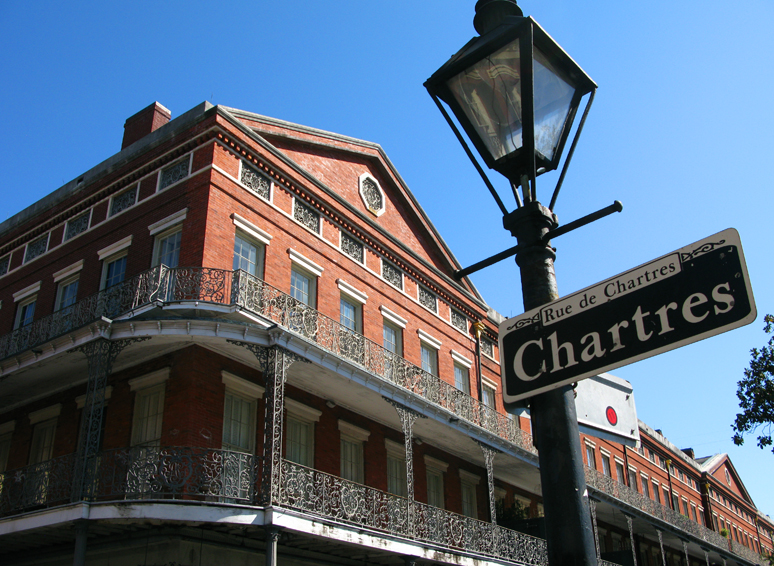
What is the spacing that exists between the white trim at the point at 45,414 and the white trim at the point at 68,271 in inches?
146

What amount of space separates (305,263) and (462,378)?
8619mm

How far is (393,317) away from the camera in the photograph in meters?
20.8

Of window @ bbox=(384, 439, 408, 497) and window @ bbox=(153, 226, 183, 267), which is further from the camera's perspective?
window @ bbox=(384, 439, 408, 497)

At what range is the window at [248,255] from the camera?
1603 cm

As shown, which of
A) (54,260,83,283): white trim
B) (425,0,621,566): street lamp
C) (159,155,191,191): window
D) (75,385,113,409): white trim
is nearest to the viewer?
(425,0,621,566): street lamp

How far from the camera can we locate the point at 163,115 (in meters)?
20.3

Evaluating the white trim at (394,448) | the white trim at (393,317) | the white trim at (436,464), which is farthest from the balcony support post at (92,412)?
the white trim at (436,464)

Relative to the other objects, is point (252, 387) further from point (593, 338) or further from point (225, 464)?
point (593, 338)

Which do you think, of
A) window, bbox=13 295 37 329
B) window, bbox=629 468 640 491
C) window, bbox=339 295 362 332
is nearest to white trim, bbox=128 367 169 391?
window, bbox=339 295 362 332

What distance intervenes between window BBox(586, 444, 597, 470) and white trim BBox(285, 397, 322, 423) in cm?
1835

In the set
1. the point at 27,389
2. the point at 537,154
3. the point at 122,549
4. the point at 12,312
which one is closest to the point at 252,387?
the point at 122,549

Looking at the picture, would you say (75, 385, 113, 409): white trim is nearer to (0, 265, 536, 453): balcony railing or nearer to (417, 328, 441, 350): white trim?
(0, 265, 536, 453): balcony railing

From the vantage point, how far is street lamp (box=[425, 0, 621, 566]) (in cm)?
296

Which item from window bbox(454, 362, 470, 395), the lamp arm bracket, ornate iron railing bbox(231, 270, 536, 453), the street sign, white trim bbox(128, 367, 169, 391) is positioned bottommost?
the street sign
